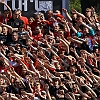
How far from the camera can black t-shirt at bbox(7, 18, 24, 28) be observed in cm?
1866

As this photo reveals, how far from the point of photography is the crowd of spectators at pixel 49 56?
17.6 meters

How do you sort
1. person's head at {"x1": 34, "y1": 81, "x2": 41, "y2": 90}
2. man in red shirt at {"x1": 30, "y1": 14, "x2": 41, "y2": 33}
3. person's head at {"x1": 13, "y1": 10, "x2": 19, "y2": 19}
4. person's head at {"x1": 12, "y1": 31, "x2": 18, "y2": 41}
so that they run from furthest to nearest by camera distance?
1. man in red shirt at {"x1": 30, "y1": 14, "x2": 41, "y2": 33}
2. person's head at {"x1": 13, "y1": 10, "x2": 19, "y2": 19}
3. person's head at {"x1": 12, "y1": 31, "x2": 18, "y2": 41}
4. person's head at {"x1": 34, "y1": 81, "x2": 41, "y2": 90}

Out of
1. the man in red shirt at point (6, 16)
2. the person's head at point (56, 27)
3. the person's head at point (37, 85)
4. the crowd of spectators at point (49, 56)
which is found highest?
the man in red shirt at point (6, 16)

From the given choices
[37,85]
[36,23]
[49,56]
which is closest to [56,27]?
[36,23]

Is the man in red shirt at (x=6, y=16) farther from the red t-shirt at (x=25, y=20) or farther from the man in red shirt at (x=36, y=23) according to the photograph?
the man in red shirt at (x=36, y=23)

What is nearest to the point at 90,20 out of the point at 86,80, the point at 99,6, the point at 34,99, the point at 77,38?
the point at 77,38

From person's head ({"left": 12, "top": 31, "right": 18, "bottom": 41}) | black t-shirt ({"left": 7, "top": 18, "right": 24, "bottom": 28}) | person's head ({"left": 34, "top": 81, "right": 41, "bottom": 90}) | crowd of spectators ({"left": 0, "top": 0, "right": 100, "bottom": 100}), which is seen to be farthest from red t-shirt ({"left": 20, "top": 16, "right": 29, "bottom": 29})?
person's head ({"left": 34, "top": 81, "right": 41, "bottom": 90})

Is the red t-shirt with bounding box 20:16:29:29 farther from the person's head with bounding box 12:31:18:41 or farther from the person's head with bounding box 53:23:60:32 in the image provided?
the person's head with bounding box 53:23:60:32

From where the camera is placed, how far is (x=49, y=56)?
18609 millimetres

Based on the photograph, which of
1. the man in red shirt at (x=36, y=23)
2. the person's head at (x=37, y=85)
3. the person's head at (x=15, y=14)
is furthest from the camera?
the man in red shirt at (x=36, y=23)

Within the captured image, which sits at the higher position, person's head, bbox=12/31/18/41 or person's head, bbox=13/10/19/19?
person's head, bbox=13/10/19/19

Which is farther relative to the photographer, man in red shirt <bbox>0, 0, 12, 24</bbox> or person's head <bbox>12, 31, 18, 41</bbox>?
man in red shirt <bbox>0, 0, 12, 24</bbox>

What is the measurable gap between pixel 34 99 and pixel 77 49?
2.32 metres

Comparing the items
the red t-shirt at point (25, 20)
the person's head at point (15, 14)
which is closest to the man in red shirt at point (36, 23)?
the red t-shirt at point (25, 20)
